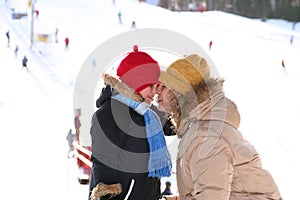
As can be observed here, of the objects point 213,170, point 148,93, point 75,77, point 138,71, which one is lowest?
point 75,77

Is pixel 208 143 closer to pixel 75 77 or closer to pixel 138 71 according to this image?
pixel 138 71

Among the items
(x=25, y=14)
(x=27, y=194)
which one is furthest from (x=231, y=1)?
(x=27, y=194)

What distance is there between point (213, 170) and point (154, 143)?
799 mm

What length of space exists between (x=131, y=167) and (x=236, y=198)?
0.74m

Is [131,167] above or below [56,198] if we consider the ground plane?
above

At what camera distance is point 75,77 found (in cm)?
2502

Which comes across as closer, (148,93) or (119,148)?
(119,148)

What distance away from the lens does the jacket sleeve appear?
87.3 inches

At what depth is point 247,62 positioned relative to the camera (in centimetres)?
3098

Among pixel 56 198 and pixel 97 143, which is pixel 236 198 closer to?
pixel 97 143

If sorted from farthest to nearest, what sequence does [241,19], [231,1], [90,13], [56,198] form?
[231,1], [241,19], [90,13], [56,198]

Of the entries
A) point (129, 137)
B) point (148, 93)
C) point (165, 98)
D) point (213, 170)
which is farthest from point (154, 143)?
point (213, 170)

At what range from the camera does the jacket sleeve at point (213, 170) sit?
2.22 meters

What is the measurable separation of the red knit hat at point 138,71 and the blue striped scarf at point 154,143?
0.12m
